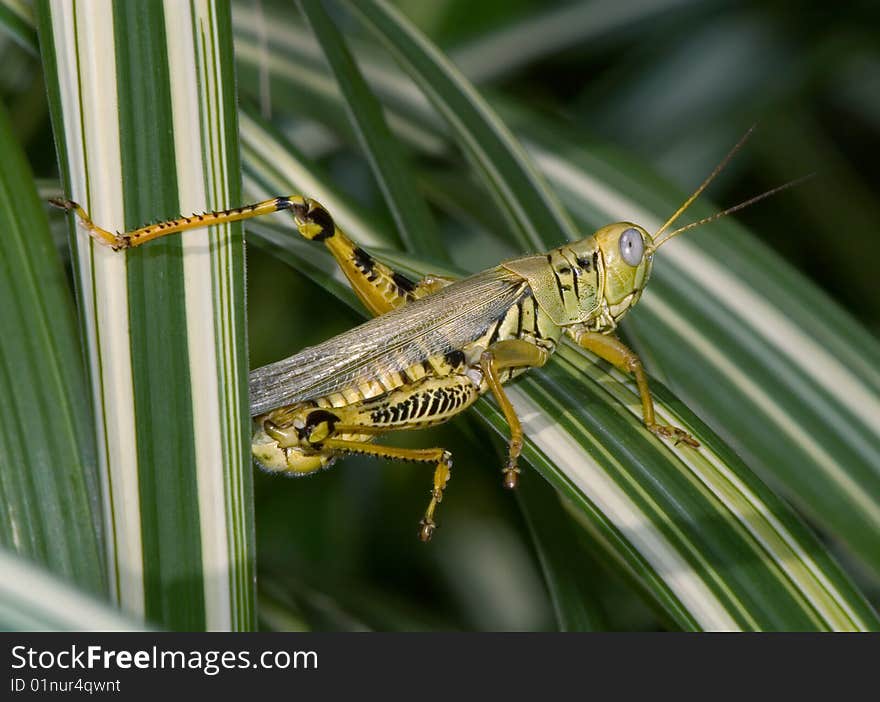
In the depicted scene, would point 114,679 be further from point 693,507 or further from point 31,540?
point 693,507

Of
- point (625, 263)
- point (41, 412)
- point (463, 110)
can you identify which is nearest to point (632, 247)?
point (625, 263)

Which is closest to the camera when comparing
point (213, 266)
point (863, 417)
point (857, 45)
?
point (213, 266)

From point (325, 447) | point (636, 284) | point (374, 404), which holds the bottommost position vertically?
point (325, 447)

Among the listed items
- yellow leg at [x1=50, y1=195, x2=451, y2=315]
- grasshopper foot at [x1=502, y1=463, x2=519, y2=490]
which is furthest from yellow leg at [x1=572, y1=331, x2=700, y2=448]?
yellow leg at [x1=50, y1=195, x2=451, y2=315]

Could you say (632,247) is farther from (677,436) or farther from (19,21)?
(19,21)

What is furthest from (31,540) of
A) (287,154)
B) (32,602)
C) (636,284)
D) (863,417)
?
(863,417)

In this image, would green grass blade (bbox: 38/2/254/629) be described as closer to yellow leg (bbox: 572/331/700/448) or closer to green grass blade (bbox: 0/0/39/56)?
green grass blade (bbox: 0/0/39/56)

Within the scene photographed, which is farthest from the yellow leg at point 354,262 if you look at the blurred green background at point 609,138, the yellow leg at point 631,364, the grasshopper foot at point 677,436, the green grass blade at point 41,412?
the blurred green background at point 609,138

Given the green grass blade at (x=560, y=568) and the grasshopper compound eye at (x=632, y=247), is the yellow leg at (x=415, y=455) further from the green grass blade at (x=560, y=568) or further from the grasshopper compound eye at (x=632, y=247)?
the grasshopper compound eye at (x=632, y=247)
